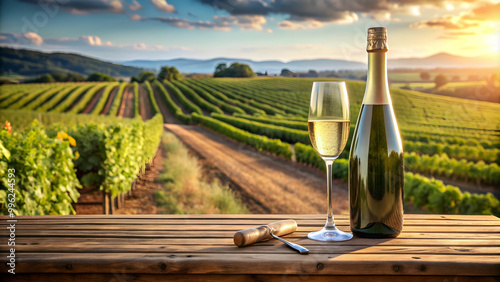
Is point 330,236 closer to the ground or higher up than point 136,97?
closer to the ground

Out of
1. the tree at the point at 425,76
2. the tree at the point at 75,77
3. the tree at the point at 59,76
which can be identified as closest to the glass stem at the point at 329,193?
the tree at the point at 425,76

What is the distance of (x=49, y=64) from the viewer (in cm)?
1848

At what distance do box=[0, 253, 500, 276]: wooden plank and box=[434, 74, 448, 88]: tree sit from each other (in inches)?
787

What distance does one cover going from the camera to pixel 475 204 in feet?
23.5

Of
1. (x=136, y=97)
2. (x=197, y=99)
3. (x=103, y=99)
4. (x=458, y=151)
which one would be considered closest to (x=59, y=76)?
(x=103, y=99)

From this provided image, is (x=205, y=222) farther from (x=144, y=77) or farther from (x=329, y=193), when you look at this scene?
(x=144, y=77)

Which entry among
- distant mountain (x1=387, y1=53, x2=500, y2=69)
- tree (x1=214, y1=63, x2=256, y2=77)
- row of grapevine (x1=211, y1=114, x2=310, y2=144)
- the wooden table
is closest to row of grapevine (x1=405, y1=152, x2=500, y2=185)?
row of grapevine (x1=211, y1=114, x2=310, y2=144)

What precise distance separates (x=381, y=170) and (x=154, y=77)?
100 feet

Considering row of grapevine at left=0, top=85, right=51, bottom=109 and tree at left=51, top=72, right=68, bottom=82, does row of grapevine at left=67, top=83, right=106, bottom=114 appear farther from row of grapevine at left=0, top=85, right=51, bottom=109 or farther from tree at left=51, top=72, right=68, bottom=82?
row of grapevine at left=0, top=85, right=51, bottom=109

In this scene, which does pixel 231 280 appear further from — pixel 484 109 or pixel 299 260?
pixel 484 109

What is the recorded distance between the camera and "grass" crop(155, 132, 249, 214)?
7.96m

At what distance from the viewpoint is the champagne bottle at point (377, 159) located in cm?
123

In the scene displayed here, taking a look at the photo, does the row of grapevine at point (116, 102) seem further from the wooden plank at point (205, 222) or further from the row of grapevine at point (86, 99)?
the wooden plank at point (205, 222)

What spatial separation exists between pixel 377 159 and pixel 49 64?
1982 cm
